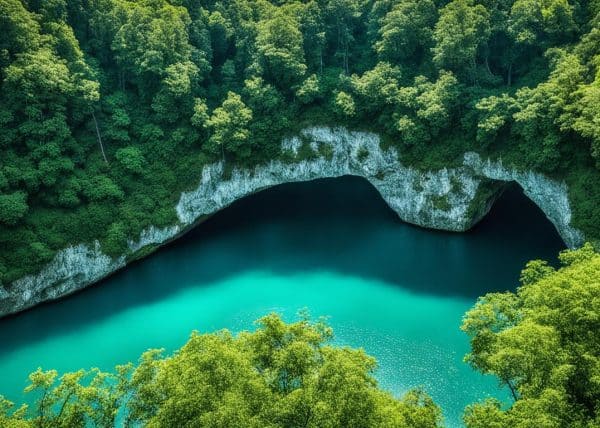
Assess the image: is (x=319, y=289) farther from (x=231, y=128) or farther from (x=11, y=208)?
(x=11, y=208)

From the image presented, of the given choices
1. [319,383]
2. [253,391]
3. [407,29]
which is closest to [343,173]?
[407,29]

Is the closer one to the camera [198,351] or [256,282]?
[198,351]

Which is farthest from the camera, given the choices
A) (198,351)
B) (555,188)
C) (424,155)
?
(424,155)

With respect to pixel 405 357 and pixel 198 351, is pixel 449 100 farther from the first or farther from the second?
pixel 198 351

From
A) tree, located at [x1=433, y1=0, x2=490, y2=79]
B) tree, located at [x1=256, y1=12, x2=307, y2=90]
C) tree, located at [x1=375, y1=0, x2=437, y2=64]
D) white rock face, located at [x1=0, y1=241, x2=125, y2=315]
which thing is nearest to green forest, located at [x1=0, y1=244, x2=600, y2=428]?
white rock face, located at [x1=0, y1=241, x2=125, y2=315]

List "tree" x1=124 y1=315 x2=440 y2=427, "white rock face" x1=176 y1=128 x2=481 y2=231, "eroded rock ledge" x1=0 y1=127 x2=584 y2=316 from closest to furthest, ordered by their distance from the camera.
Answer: "tree" x1=124 y1=315 x2=440 y2=427, "eroded rock ledge" x1=0 y1=127 x2=584 y2=316, "white rock face" x1=176 y1=128 x2=481 y2=231

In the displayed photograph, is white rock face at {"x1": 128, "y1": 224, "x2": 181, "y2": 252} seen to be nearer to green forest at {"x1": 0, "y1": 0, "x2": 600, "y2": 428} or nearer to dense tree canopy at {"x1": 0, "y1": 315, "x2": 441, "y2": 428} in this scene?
green forest at {"x1": 0, "y1": 0, "x2": 600, "y2": 428}

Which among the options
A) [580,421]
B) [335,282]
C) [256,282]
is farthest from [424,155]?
[580,421]
